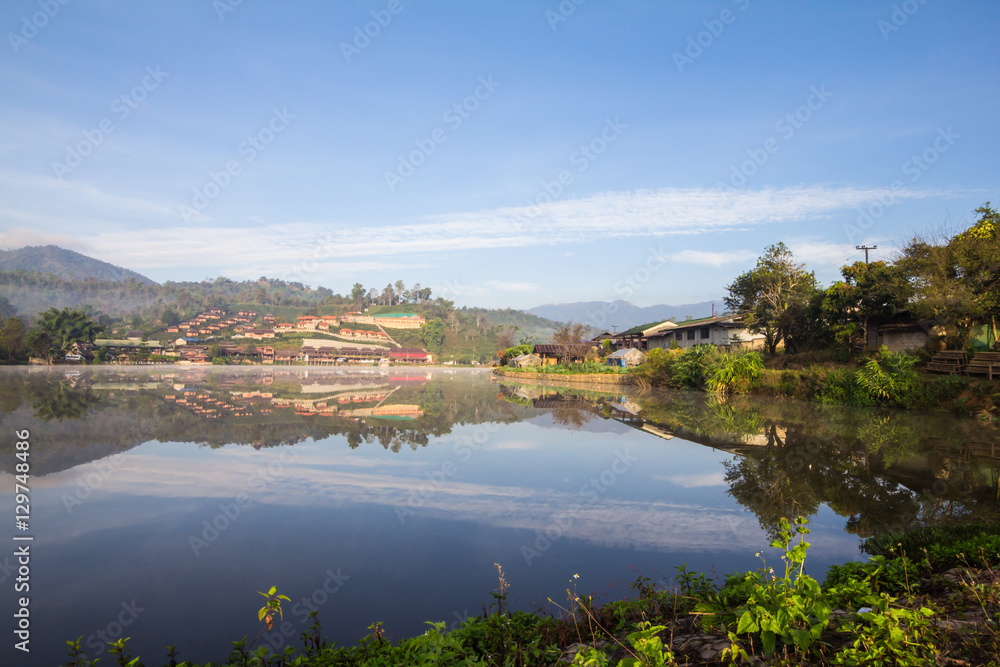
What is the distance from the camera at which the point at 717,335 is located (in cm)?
3522

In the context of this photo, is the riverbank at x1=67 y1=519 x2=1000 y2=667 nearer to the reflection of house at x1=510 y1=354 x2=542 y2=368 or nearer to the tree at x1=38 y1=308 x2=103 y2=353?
the reflection of house at x1=510 y1=354 x2=542 y2=368

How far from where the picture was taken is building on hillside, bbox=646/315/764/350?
3272cm

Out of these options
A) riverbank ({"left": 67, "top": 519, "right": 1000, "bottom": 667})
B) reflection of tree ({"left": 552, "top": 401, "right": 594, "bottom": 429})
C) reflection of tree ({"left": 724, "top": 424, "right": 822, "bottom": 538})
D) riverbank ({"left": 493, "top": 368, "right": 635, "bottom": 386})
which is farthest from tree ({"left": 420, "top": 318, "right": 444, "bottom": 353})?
riverbank ({"left": 67, "top": 519, "right": 1000, "bottom": 667})

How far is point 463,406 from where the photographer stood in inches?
834

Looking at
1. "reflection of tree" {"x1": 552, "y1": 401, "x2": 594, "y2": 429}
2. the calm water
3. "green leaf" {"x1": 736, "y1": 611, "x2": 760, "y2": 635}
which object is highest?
"green leaf" {"x1": 736, "y1": 611, "x2": 760, "y2": 635}

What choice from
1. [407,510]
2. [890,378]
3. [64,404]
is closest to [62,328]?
[64,404]

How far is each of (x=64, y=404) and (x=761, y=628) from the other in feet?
74.8

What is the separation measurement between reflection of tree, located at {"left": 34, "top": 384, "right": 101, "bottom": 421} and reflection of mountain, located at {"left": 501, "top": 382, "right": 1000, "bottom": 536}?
14885 millimetres

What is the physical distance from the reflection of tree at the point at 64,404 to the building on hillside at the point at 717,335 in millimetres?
29222

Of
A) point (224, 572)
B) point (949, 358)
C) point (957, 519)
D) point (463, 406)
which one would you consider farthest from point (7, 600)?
point (949, 358)

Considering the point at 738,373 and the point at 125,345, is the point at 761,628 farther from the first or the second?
the point at 125,345

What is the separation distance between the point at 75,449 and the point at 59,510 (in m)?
4.73

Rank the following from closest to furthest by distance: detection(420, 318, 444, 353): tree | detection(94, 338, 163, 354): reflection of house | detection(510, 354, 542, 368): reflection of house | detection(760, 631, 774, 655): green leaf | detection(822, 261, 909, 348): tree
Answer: detection(760, 631, 774, 655): green leaf
detection(822, 261, 909, 348): tree
detection(510, 354, 542, 368): reflection of house
detection(94, 338, 163, 354): reflection of house
detection(420, 318, 444, 353): tree

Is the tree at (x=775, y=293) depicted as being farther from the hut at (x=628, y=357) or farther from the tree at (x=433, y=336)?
the tree at (x=433, y=336)
